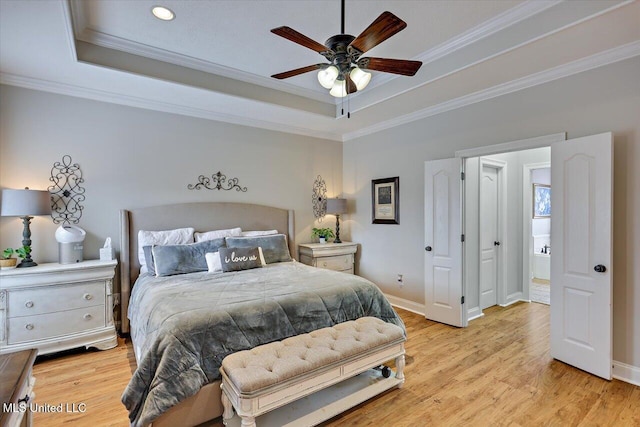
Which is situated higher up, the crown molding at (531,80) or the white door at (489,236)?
the crown molding at (531,80)

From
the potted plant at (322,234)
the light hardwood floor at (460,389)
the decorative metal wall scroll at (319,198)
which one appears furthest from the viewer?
the decorative metal wall scroll at (319,198)

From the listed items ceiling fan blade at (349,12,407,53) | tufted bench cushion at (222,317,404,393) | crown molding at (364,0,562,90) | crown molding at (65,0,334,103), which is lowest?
tufted bench cushion at (222,317,404,393)

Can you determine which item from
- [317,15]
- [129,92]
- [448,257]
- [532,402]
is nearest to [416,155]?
[448,257]

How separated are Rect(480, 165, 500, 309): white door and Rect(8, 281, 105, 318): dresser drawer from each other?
15.3 ft

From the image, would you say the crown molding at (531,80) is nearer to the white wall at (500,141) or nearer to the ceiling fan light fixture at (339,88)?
the white wall at (500,141)

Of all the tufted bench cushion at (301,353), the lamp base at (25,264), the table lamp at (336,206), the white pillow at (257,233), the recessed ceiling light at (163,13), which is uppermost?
the recessed ceiling light at (163,13)

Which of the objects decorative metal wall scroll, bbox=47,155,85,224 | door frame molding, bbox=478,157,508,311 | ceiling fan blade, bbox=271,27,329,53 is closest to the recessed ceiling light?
ceiling fan blade, bbox=271,27,329,53

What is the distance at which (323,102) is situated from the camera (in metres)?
4.25

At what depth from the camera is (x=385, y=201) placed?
15.3 ft

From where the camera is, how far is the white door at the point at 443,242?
12.2 feet

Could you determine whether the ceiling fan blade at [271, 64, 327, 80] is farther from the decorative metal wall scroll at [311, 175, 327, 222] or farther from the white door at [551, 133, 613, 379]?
the decorative metal wall scroll at [311, 175, 327, 222]

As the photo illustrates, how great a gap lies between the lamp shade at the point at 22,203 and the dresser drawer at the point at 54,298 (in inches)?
27.9

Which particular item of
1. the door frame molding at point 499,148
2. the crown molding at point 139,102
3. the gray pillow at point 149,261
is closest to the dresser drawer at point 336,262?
the door frame molding at point 499,148

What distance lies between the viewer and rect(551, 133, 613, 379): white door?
252 centimetres
